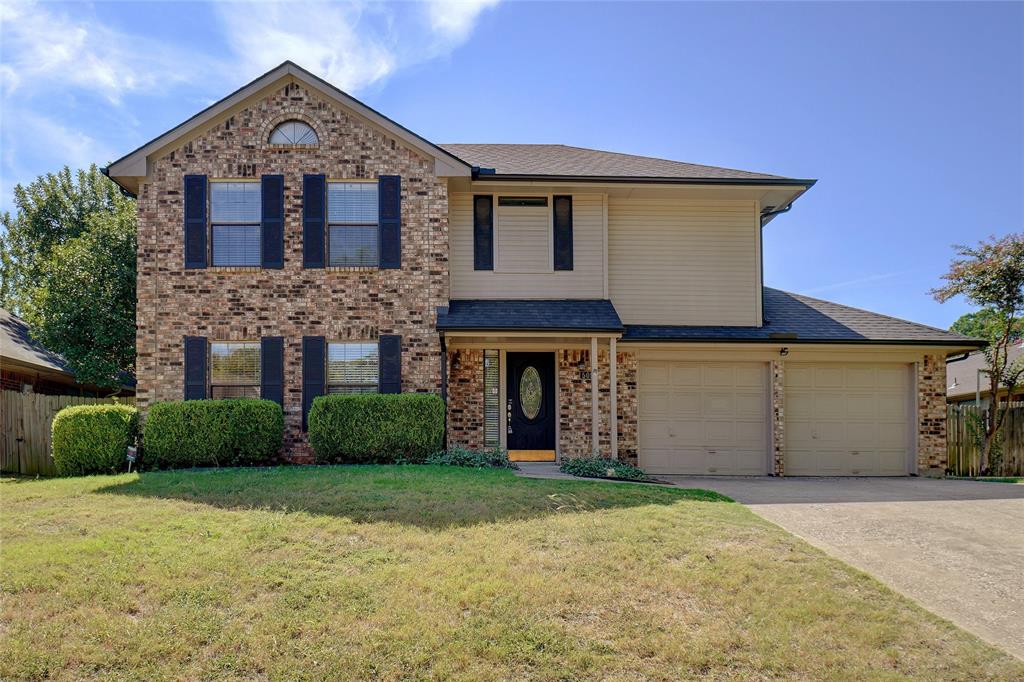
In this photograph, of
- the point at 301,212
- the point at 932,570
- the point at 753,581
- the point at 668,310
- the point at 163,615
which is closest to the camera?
the point at 163,615

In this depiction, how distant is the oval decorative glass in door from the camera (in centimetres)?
1273

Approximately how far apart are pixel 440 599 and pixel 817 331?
419 inches

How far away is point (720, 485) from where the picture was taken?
1081 cm

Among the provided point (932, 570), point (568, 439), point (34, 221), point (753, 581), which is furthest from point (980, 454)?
point (34, 221)

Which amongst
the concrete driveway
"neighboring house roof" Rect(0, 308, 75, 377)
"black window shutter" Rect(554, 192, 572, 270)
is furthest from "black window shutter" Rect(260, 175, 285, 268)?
the concrete driveway

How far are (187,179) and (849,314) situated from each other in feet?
45.4

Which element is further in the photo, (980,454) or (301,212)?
(980,454)

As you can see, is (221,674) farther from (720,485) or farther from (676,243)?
(676,243)

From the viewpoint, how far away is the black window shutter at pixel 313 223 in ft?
39.6

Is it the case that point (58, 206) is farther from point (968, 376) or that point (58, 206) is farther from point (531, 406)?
point (968, 376)

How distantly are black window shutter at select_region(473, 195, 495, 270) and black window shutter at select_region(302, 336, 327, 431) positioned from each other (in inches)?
138

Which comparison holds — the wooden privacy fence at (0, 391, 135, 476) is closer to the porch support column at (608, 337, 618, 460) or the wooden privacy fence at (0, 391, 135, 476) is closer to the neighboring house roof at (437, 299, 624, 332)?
the neighboring house roof at (437, 299, 624, 332)

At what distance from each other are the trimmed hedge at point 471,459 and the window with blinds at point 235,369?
3797 millimetres

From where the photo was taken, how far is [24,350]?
52.8 feet
